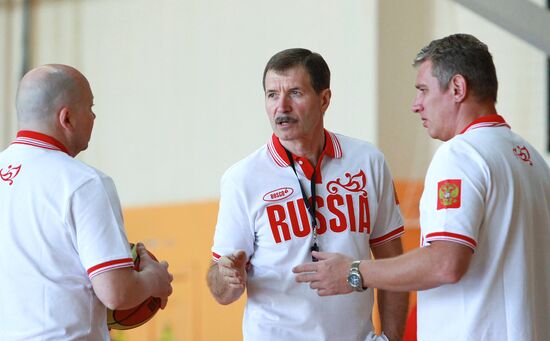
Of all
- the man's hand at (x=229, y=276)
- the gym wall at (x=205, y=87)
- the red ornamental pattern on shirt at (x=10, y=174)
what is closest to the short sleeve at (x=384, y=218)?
the man's hand at (x=229, y=276)

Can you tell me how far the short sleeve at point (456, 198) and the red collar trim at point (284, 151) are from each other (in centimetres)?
91

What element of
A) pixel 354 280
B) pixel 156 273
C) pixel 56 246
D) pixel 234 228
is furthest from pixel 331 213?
pixel 56 246

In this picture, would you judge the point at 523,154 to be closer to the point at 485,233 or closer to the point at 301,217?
the point at 485,233

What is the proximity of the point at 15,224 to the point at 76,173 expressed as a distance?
0.28 m

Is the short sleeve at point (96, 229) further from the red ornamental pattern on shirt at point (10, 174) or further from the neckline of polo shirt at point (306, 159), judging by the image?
the neckline of polo shirt at point (306, 159)

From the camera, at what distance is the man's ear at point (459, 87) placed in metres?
3.38

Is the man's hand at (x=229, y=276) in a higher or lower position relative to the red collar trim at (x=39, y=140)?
lower

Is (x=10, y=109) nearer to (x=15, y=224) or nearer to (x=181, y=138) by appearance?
(x=181, y=138)

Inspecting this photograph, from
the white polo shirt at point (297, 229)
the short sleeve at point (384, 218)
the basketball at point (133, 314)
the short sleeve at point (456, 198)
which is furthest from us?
the short sleeve at point (384, 218)

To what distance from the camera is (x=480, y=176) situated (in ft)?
10.6

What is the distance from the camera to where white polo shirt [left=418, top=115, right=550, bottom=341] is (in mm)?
3205

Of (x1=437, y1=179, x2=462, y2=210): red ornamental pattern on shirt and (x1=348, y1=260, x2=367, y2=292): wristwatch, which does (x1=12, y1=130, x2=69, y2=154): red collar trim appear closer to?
(x1=348, y1=260, x2=367, y2=292): wristwatch

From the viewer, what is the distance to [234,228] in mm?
3986

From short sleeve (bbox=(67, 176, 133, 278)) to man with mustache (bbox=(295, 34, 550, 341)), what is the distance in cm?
72
